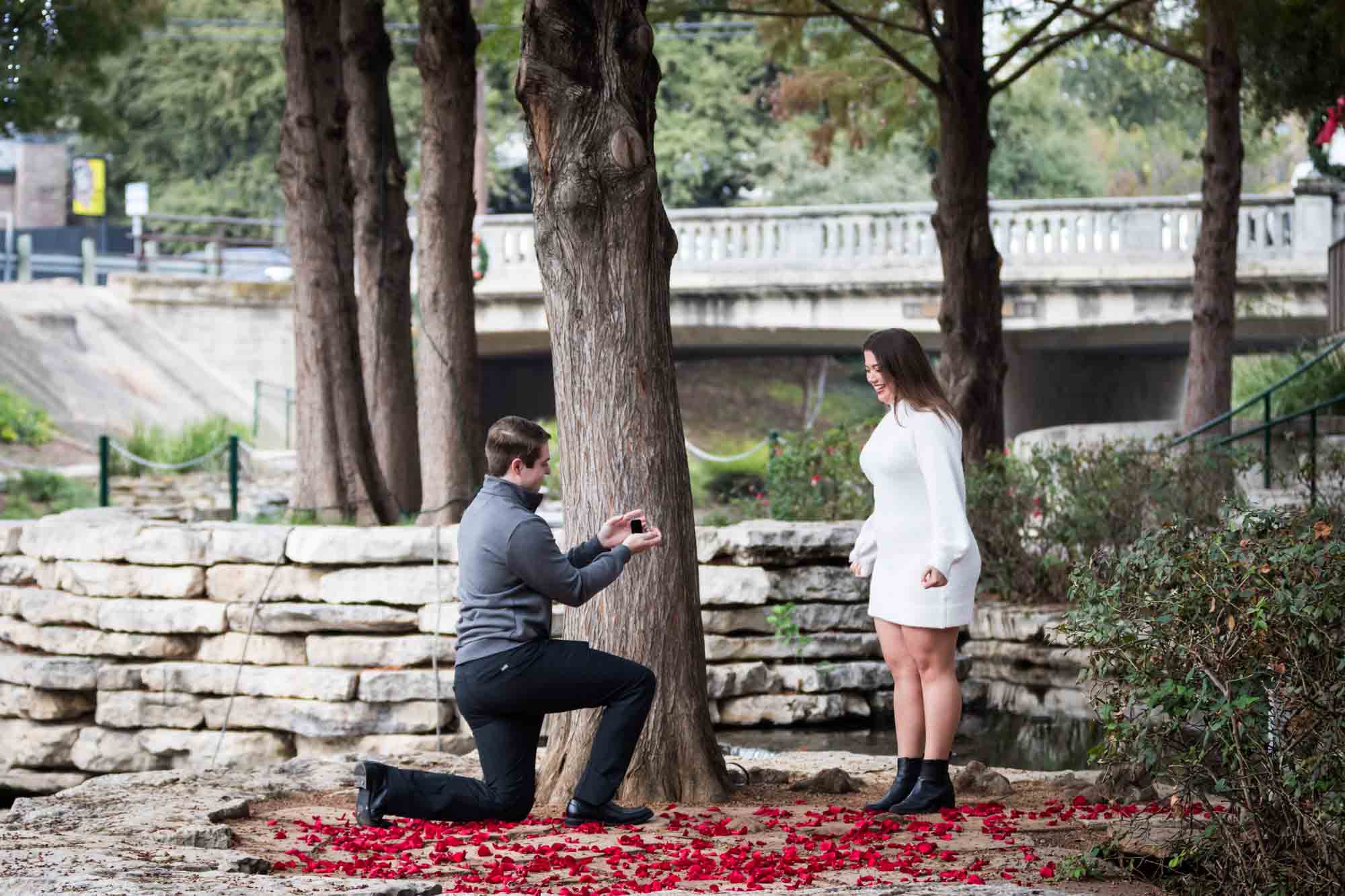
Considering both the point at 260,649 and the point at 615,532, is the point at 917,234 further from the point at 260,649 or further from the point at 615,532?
the point at 615,532

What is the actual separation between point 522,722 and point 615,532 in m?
0.79

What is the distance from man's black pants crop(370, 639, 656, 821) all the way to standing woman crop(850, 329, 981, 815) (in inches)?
38.9

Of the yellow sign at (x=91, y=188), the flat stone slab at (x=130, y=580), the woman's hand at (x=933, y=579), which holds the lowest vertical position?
the flat stone slab at (x=130, y=580)

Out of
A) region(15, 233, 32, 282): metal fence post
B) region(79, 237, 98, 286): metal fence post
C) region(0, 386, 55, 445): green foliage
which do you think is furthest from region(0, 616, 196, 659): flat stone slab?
region(79, 237, 98, 286): metal fence post

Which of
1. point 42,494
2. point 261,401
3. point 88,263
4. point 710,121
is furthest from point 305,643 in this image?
point 710,121

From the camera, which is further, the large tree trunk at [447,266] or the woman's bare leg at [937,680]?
the large tree trunk at [447,266]

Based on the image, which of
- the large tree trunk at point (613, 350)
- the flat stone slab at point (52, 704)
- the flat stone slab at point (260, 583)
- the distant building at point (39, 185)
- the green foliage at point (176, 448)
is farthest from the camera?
the distant building at point (39, 185)

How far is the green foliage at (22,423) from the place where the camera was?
24.1m

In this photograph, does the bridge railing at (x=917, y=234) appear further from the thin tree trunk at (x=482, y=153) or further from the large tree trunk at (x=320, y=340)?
the large tree trunk at (x=320, y=340)

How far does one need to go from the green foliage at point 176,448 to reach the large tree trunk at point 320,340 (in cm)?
979

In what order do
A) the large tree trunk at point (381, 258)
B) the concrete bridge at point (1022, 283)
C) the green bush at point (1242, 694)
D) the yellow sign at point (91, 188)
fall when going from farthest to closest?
the yellow sign at point (91, 188) < the concrete bridge at point (1022, 283) < the large tree trunk at point (381, 258) < the green bush at point (1242, 694)

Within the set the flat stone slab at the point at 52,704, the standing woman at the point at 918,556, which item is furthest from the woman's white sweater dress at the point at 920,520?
the flat stone slab at the point at 52,704

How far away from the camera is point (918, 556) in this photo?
6.20 m

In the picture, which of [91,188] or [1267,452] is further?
[91,188]
